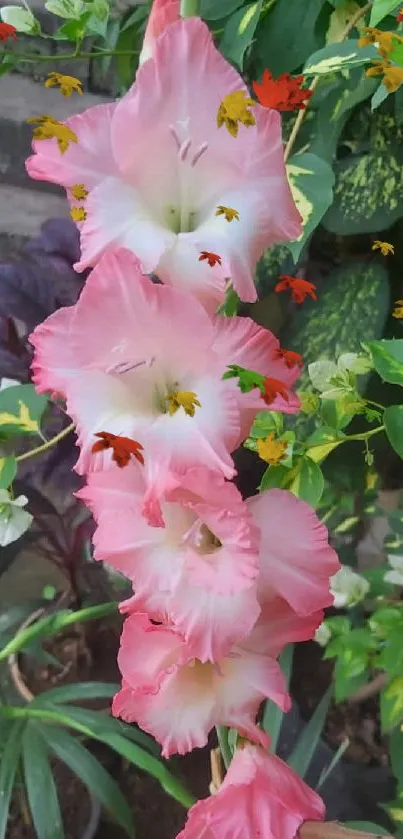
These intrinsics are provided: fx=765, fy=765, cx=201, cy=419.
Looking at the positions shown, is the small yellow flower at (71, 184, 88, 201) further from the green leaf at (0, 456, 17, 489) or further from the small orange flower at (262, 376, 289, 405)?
the green leaf at (0, 456, 17, 489)

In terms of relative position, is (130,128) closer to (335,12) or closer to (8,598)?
(335,12)

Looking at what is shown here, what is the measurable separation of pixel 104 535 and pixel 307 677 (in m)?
0.70

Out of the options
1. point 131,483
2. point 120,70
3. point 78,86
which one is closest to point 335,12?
point 120,70

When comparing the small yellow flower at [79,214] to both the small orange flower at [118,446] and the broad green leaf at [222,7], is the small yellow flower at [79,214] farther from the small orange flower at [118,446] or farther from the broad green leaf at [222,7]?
the broad green leaf at [222,7]

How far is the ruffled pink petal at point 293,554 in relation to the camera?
330mm

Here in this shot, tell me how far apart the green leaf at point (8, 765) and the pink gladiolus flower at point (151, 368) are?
48cm

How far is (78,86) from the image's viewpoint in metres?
0.33

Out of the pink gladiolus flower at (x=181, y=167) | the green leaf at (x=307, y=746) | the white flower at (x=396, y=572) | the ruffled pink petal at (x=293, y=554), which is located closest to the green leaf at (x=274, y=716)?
the green leaf at (x=307, y=746)

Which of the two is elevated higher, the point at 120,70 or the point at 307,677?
the point at 120,70

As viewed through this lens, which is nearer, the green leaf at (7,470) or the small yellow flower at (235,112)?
the small yellow flower at (235,112)

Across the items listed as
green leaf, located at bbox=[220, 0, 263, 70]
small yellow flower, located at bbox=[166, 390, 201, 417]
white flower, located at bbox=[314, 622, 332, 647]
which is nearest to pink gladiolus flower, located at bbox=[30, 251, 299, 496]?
small yellow flower, located at bbox=[166, 390, 201, 417]

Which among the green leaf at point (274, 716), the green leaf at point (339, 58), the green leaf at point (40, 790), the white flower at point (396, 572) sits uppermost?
the green leaf at point (339, 58)

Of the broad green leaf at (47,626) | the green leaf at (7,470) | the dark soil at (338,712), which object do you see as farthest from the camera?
the dark soil at (338,712)

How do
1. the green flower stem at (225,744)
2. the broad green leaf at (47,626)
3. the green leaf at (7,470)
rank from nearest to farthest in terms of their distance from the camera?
the green flower stem at (225,744), the green leaf at (7,470), the broad green leaf at (47,626)
